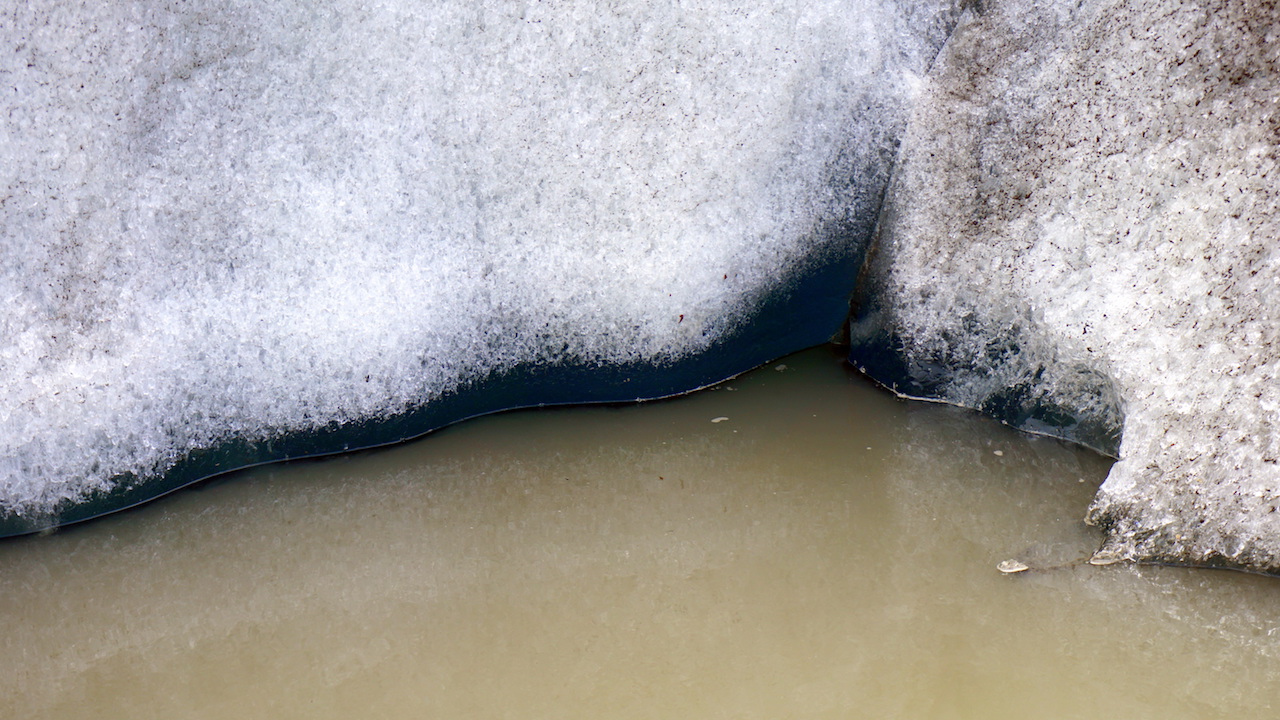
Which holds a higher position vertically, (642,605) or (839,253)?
(839,253)

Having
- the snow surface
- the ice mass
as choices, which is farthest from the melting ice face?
the snow surface

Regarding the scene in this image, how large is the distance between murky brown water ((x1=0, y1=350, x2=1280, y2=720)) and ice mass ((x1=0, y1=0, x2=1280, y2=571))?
0.06 meters

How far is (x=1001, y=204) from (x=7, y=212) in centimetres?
129

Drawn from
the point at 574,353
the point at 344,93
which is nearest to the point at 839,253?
the point at 574,353

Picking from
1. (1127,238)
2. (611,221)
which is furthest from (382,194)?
(1127,238)

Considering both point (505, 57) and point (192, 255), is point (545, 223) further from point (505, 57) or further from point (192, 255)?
point (192, 255)

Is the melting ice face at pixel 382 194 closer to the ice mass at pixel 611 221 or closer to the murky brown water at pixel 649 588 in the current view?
the ice mass at pixel 611 221

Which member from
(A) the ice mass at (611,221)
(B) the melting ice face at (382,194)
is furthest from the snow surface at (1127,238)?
(B) the melting ice face at (382,194)

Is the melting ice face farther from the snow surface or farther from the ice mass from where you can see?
the snow surface

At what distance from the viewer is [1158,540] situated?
126cm

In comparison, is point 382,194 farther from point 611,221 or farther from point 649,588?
point 649,588

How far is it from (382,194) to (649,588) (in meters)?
0.63

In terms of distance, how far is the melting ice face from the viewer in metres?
1.22

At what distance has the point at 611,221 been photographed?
1.33 metres
